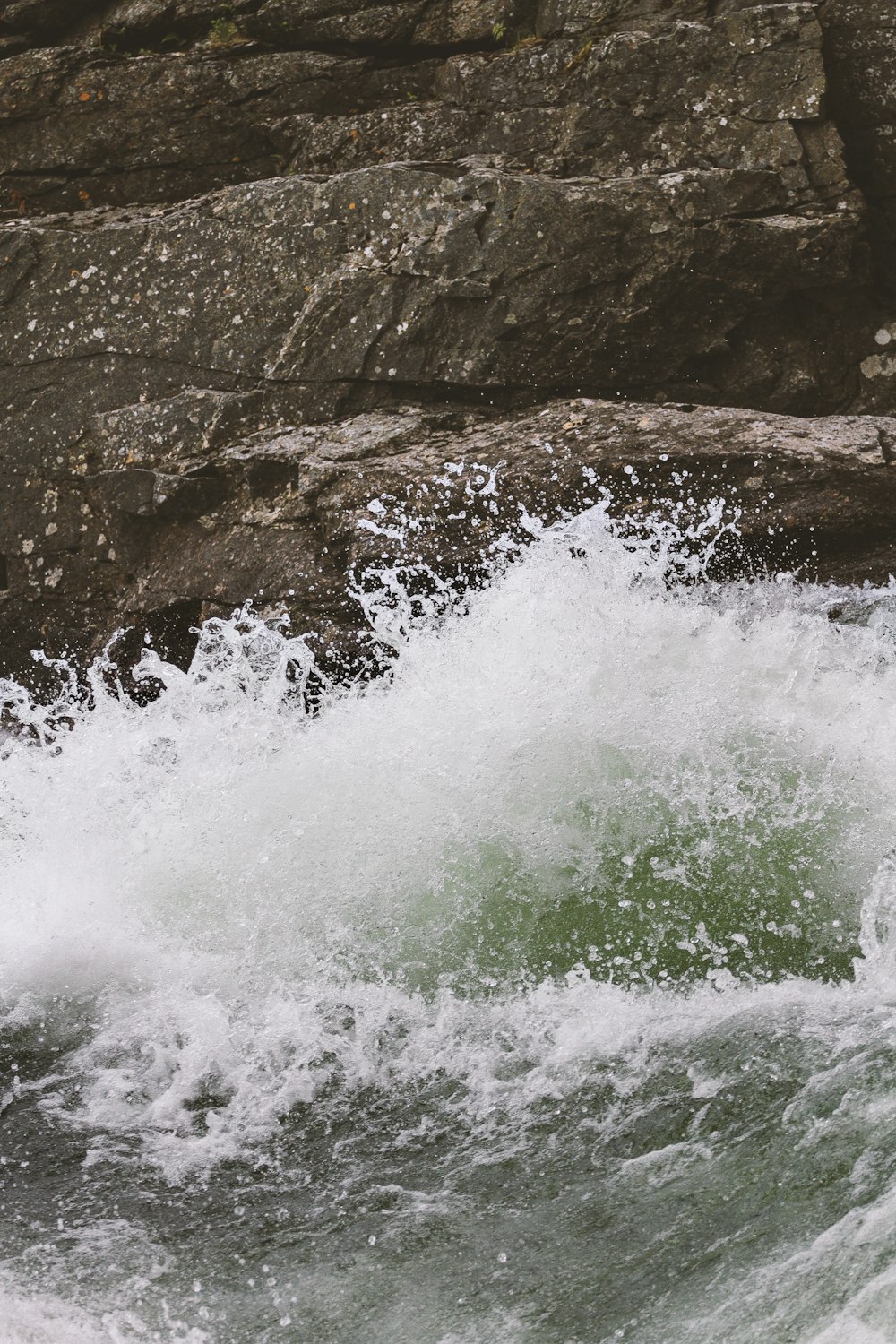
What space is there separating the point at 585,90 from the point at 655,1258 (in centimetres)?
578

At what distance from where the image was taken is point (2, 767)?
544 cm

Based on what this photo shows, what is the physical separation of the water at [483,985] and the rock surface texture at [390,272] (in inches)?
34.9

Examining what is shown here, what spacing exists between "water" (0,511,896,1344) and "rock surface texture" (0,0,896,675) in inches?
34.9

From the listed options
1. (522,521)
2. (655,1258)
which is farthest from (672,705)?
(655,1258)

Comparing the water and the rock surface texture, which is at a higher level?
the rock surface texture

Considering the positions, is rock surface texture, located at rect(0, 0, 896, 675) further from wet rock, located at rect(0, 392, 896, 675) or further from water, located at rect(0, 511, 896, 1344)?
→ water, located at rect(0, 511, 896, 1344)

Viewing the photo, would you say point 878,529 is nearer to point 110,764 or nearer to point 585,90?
point 585,90

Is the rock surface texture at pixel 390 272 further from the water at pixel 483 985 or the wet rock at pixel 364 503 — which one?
the water at pixel 483 985

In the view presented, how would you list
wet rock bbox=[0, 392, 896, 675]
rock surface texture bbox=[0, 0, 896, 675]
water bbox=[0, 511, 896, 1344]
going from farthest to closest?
rock surface texture bbox=[0, 0, 896, 675], wet rock bbox=[0, 392, 896, 675], water bbox=[0, 511, 896, 1344]

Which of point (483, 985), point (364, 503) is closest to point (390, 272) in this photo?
point (364, 503)

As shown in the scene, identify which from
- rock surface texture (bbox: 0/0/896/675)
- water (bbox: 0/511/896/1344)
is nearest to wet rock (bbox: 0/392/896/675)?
rock surface texture (bbox: 0/0/896/675)

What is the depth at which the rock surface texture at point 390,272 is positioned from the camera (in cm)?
631

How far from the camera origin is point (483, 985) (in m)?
3.85

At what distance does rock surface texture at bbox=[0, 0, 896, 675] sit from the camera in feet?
20.7
